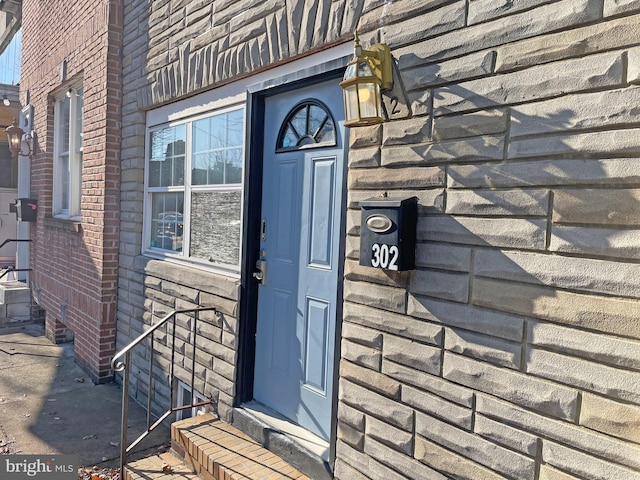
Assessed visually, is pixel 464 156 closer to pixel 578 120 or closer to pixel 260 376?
pixel 578 120

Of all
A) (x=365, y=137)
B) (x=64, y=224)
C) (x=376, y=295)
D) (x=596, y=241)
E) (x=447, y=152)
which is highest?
(x=365, y=137)

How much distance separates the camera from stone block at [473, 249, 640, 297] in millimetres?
1449

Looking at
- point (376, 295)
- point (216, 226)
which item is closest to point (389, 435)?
point (376, 295)

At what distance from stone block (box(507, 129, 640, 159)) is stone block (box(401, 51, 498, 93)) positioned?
115mm

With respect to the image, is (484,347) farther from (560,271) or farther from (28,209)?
(28,209)

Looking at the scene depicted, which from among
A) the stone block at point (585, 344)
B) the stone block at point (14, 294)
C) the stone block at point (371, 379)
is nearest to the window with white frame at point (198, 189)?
the stone block at point (371, 379)

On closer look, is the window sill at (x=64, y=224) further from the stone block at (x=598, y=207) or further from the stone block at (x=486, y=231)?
the stone block at (x=598, y=207)

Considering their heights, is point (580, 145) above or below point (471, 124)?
below

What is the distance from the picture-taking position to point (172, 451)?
10.6ft

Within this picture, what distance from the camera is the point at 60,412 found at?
4.25m

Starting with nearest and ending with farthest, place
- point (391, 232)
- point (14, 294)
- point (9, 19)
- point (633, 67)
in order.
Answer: point (633, 67)
point (391, 232)
point (14, 294)
point (9, 19)

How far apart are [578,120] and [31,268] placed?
26.9 feet

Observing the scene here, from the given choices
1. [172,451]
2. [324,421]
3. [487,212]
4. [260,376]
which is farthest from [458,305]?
[172,451]

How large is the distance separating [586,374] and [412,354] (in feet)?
2.30
